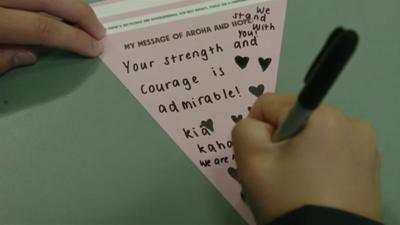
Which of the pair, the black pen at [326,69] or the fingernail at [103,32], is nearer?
the black pen at [326,69]

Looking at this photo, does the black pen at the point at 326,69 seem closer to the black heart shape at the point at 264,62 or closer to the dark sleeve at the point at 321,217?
the dark sleeve at the point at 321,217

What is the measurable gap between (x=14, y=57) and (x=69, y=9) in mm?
102

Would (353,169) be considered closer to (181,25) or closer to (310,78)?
(310,78)

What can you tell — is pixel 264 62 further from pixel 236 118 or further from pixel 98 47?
pixel 98 47

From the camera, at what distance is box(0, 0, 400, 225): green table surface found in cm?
59

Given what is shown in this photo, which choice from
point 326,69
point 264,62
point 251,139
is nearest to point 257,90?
point 264,62

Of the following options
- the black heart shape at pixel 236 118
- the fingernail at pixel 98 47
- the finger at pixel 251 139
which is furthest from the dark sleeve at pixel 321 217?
the fingernail at pixel 98 47

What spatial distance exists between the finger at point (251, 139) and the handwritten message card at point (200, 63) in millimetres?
99

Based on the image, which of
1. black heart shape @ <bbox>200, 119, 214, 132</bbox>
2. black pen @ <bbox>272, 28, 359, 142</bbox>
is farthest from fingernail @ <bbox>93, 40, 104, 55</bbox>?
black pen @ <bbox>272, 28, 359, 142</bbox>

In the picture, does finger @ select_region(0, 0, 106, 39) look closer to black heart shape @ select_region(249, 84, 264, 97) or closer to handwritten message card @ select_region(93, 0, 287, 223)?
handwritten message card @ select_region(93, 0, 287, 223)

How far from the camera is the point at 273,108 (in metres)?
0.50

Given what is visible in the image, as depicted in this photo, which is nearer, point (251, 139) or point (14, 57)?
point (251, 139)

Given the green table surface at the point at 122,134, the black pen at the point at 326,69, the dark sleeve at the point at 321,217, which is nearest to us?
the black pen at the point at 326,69

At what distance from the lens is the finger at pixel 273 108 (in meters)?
0.49
